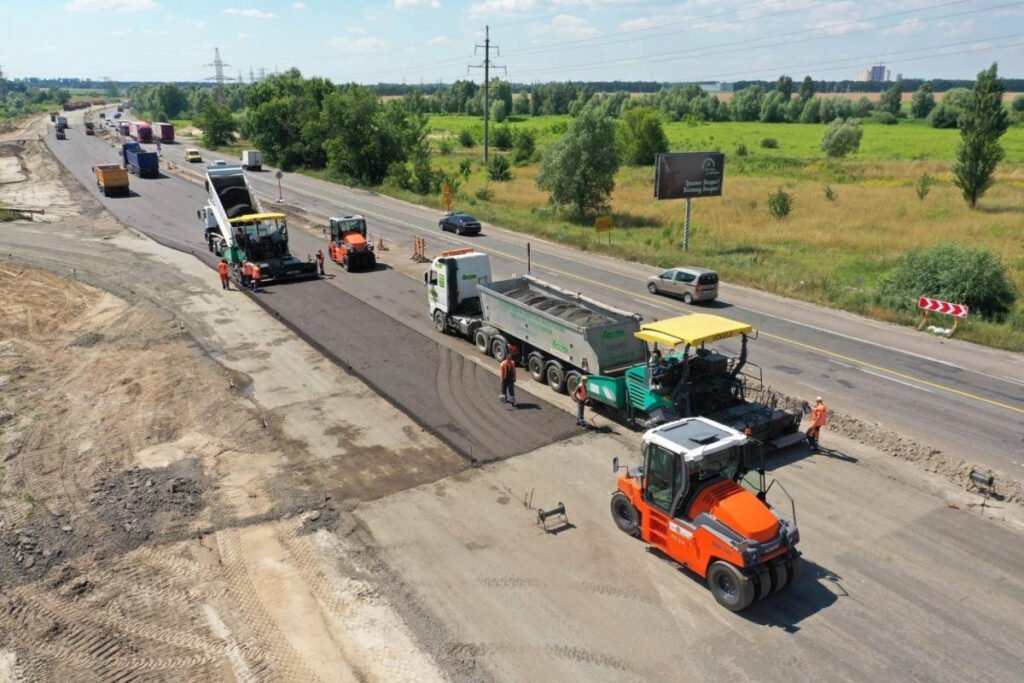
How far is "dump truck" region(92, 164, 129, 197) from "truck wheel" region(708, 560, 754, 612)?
57.5 metres

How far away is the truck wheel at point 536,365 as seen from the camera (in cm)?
2019

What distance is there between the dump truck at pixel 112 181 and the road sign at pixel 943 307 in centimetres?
5543

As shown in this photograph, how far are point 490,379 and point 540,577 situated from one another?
9180 millimetres

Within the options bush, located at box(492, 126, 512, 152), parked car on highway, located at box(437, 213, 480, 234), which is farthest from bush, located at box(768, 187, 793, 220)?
bush, located at box(492, 126, 512, 152)

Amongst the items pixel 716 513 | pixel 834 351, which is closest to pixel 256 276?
pixel 834 351

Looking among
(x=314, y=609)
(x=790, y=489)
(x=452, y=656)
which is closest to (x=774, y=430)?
(x=790, y=489)

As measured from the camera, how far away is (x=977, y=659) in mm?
10086

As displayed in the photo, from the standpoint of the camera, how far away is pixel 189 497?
14297mm

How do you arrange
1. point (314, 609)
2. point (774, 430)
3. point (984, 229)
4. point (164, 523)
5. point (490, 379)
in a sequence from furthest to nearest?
point (984, 229) → point (490, 379) → point (774, 430) → point (164, 523) → point (314, 609)

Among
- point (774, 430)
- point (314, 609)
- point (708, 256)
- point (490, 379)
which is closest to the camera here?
point (314, 609)

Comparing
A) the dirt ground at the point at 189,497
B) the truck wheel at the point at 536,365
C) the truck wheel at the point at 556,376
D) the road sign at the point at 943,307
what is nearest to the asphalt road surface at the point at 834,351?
the road sign at the point at 943,307

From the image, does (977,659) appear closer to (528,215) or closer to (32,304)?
(32,304)

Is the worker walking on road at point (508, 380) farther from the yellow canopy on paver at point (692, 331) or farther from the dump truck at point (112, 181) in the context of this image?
the dump truck at point (112, 181)

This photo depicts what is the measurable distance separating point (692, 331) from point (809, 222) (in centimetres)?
3869
